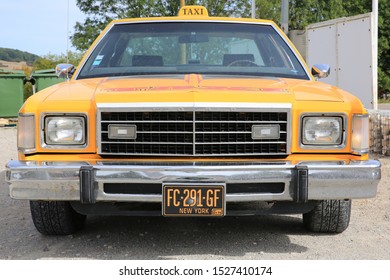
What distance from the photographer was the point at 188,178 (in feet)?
10.9

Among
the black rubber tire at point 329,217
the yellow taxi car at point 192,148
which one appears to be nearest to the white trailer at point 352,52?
the black rubber tire at point 329,217

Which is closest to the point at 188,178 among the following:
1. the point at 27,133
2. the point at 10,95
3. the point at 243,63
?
the point at 27,133

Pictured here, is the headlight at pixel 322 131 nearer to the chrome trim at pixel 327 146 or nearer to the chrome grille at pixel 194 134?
the chrome trim at pixel 327 146

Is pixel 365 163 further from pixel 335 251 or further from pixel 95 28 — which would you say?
pixel 95 28

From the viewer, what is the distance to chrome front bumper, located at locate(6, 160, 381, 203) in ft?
10.9

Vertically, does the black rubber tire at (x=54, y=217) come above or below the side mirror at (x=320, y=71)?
below

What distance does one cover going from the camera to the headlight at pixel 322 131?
11.6 ft

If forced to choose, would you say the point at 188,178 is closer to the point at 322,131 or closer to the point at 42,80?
the point at 322,131

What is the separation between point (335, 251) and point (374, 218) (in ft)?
4.04

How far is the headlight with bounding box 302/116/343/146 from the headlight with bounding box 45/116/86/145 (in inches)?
57.2

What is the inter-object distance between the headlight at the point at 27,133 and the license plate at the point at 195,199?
3.15 ft

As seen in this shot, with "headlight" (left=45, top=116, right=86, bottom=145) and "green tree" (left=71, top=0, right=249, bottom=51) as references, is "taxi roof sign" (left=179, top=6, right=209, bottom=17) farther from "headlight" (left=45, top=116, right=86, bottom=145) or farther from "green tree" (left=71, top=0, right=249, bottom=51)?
"green tree" (left=71, top=0, right=249, bottom=51)

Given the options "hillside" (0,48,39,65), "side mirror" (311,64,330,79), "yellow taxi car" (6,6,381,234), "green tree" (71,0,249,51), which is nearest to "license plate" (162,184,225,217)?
"yellow taxi car" (6,6,381,234)

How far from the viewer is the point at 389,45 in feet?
131
